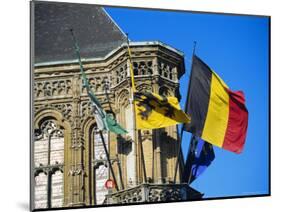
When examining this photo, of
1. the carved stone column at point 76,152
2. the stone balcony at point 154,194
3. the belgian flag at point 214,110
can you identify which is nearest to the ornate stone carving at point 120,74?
the carved stone column at point 76,152

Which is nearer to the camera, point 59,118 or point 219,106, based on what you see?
point 59,118

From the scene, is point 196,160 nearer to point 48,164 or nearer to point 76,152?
point 76,152

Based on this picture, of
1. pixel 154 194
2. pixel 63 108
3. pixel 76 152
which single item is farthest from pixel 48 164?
pixel 154 194

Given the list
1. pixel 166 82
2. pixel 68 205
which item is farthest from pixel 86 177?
pixel 166 82

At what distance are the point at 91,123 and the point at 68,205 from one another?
1379 mm

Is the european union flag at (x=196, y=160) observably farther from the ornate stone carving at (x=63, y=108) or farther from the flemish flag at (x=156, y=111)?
the ornate stone carving at (x=63, y=108)

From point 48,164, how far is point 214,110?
10.1 ft

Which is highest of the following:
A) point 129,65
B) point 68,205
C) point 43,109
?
point 129,65

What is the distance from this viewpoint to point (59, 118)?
10961 mm

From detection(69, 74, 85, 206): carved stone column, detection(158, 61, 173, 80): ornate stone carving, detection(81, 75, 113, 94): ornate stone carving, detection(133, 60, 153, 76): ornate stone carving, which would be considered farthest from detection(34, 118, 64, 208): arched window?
detection(158, 61, 173, 80): ornate stone carving

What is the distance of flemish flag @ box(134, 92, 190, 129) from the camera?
11.3 m

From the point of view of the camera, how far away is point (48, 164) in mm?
10703

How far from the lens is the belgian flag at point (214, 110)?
11.6 meters

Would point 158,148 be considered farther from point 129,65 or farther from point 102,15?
point 102,15
